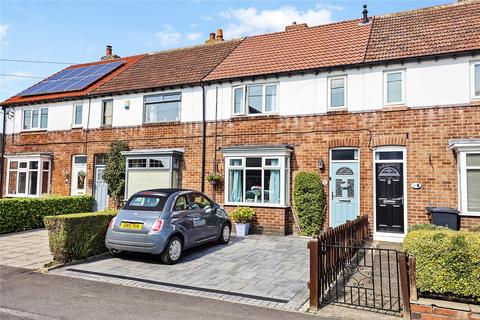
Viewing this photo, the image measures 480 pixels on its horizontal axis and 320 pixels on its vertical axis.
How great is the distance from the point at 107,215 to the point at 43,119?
11.7 metres

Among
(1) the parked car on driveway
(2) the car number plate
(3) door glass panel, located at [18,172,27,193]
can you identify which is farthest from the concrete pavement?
(3) door glass panel, located at [18,172,27,193]

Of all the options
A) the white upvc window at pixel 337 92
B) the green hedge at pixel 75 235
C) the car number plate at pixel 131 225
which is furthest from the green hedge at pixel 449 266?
the white upvc window at pixel 337 92

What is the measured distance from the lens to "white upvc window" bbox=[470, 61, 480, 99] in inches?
403

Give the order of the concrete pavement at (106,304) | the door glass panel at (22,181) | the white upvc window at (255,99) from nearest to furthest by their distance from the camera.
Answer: the concrete pavement at (106,304), the white upvc window at (255,99), the door glass panel at (22,181)

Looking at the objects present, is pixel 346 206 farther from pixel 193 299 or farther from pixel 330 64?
pixel 193 299

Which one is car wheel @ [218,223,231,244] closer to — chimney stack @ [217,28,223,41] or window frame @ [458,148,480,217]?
window frame @ [458,148,480,217]

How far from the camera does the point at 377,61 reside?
11328 millimetres

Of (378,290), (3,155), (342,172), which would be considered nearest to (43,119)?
(3,155)

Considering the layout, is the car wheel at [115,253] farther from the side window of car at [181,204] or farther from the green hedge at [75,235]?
the side window of car at [181,204]

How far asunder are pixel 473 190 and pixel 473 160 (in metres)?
0.83

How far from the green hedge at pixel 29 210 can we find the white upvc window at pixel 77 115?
4.04 meters

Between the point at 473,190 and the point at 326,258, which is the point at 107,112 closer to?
the point at 326,258

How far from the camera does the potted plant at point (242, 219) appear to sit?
39.1 ft

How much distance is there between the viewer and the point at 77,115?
17.1 meters
